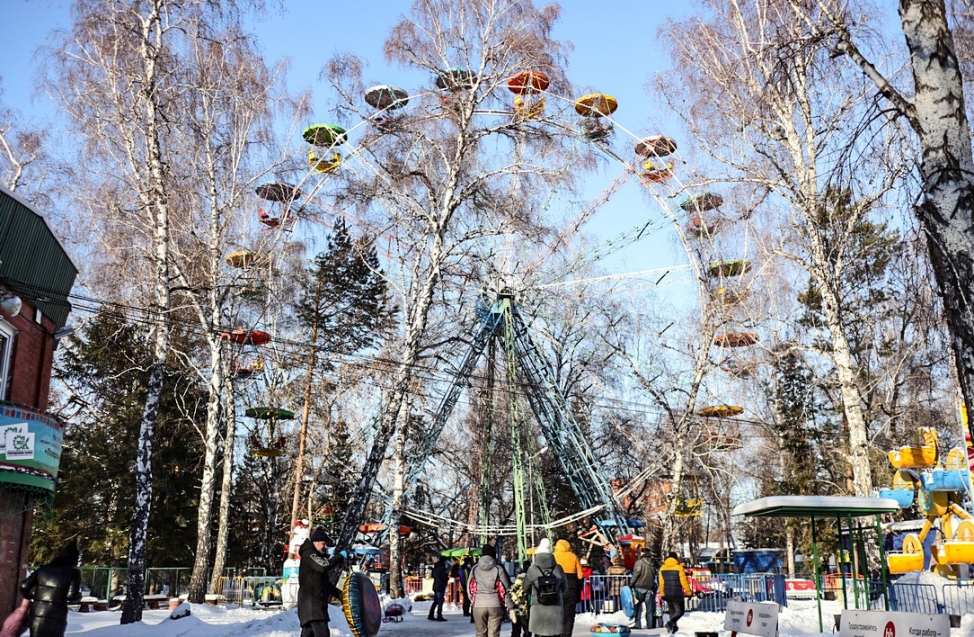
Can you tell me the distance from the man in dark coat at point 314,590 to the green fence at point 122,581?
63.3 ft

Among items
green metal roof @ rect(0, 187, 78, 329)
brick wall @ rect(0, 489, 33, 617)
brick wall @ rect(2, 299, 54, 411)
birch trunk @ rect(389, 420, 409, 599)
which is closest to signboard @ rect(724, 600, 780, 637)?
brick wall @ rect(0, 489, 33, 617)

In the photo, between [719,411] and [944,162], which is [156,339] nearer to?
[944,162]

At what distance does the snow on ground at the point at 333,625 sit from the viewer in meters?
13.6

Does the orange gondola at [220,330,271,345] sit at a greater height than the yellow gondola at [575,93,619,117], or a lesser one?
lesser

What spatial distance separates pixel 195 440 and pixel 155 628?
2633cm

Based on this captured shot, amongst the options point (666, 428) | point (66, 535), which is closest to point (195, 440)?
point (66, 535)

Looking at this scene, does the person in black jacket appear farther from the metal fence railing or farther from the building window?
the metal fence railing

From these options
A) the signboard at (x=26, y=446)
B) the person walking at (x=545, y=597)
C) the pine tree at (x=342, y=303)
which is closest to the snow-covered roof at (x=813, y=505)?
the person walking at (x=545, y=597)

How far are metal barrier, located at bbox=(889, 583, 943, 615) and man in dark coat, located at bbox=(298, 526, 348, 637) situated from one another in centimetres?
1026

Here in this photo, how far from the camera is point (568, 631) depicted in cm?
1180

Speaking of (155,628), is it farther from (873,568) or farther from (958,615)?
(873,568)

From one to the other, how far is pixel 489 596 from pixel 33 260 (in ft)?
30.8

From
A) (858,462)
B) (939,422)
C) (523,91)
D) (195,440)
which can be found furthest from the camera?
(195,440)

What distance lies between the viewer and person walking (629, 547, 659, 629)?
16562mm
